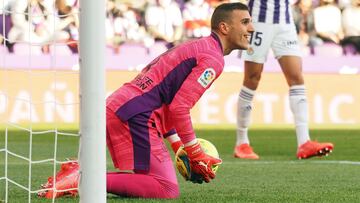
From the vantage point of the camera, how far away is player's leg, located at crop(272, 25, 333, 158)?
360 inches

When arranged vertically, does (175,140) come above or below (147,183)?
above

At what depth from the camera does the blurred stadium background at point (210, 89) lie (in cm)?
1181

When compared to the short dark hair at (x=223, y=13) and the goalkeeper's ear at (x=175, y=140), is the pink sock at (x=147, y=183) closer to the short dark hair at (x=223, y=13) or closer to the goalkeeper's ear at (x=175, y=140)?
the goalkeeper's ear at (x=175, y=140)

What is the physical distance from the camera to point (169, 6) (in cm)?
1686

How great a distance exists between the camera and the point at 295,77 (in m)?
9.23

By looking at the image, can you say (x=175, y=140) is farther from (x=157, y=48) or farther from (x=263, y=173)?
(x=157, y=48)

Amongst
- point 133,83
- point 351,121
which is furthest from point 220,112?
point 133,83

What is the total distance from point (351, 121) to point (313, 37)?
245 centimetres

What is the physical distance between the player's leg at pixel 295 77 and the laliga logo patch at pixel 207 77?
148 inches

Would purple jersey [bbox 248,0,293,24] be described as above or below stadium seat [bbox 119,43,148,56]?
above

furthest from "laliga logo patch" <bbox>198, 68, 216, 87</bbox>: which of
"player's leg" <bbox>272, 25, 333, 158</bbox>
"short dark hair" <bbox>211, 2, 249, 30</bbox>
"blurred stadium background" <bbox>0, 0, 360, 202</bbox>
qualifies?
"player's leg" <bbox>272, 25, 333, 158</bbox>

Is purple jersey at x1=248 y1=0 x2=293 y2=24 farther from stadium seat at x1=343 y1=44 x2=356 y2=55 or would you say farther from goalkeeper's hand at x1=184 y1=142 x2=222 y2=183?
stadium seat at x1=343 y1=44 x2=356 y2=55

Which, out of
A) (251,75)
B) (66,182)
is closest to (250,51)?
(251,75)

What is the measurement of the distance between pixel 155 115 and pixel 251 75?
3.74 meters
